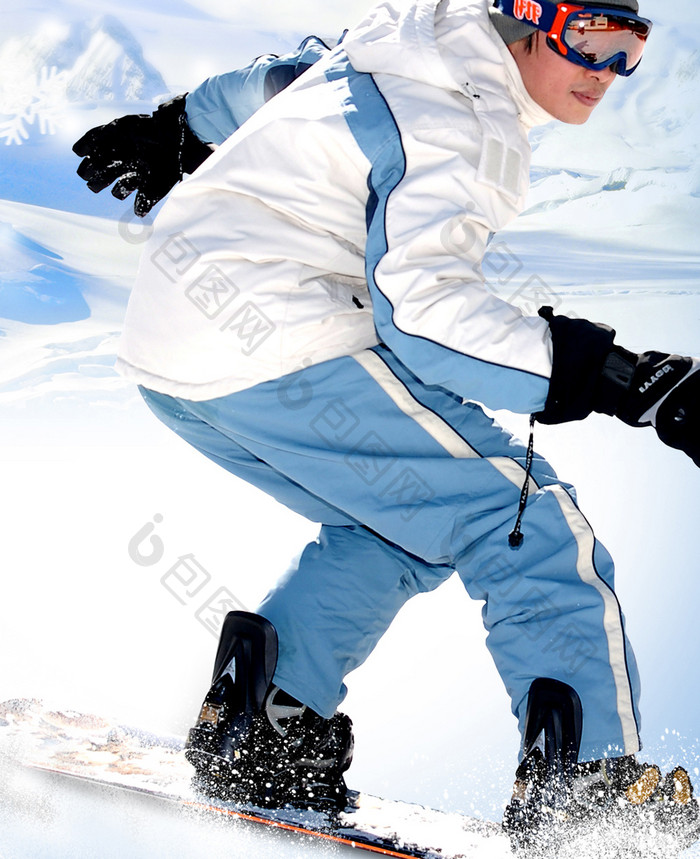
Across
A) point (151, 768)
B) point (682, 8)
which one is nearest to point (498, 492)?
point (151, 768)

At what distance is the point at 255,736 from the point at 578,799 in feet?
1.65

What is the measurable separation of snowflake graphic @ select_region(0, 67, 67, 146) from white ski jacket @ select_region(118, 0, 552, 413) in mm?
3222

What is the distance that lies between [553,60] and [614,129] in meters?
3.68

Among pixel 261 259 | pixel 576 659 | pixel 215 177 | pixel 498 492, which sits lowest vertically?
pixel 576 659

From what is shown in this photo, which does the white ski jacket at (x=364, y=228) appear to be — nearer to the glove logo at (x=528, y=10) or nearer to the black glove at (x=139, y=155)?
the glove logo at (x=528, y=10)

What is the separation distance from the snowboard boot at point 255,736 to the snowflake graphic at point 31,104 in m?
3.45

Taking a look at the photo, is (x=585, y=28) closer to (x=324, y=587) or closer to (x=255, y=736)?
(x=324, y=587)

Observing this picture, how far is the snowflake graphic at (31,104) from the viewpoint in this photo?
4180 millimetres

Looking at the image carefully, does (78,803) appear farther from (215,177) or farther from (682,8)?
(682,8)

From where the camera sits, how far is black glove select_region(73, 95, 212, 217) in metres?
1.78

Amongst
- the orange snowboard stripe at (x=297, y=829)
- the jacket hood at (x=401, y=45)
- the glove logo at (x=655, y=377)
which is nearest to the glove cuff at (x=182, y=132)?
the jacket hood at (x=401, y=45)

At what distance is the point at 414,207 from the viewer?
1156 millimetres

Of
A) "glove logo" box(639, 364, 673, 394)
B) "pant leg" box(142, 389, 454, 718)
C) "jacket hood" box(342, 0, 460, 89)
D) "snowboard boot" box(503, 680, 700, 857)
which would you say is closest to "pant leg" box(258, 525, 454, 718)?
"pant leg" box(142, 389, 454, 718)

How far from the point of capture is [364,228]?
4.26 feet
